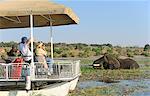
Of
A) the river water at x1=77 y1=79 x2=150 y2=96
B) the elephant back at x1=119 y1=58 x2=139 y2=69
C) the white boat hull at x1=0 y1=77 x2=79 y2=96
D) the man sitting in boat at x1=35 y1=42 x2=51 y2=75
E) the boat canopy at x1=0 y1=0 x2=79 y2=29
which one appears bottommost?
the river water at x1=77 y1=79 x2=150 y2=96

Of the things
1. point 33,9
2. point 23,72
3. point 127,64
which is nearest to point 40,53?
point 23,72

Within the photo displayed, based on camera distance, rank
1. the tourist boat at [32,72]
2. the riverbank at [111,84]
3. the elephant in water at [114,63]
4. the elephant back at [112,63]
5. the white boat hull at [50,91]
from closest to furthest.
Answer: the white boat hull at [50,91] → the tourist boat at [32,72] → the riverbank at [111,84] → the elephant back at [112,63] → the elephant in water at [114,63]

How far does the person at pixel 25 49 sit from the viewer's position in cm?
1524

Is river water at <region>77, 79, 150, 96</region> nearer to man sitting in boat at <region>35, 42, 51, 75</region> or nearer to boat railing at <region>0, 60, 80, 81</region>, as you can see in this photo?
boat railing at <region>0, 60, 80, 81</region>

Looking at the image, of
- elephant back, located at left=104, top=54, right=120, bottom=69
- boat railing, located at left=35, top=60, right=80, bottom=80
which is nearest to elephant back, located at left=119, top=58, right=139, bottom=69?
elephant back, located at left=104, top=54, right=120, bottom=69

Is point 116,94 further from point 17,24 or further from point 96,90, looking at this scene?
point 17,24

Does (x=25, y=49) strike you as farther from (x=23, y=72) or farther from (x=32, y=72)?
(x=32, y=72)

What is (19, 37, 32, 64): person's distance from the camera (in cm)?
1524

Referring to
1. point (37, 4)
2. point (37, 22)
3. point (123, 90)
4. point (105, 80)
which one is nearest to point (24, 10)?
point (37, 4)

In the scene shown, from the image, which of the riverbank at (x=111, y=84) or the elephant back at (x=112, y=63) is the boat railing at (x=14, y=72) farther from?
the elephant back at (x=112, y=63)

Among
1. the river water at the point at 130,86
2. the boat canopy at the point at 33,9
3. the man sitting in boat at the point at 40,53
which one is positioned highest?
the boat canopy at the point at 33,9

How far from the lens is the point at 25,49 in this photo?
50.2ft

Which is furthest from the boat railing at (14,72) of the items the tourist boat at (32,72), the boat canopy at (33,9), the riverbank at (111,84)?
the riverbank at (111,84)

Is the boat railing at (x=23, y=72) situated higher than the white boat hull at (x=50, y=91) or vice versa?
the boat railing at (x=23, y=72)
